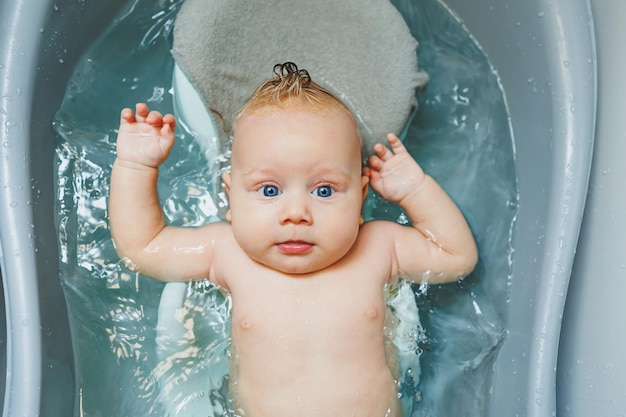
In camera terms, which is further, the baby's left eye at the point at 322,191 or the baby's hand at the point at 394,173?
the baby's hand at the point at 394,173

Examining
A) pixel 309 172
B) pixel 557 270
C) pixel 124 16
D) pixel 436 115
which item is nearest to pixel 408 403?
pixel 557 270

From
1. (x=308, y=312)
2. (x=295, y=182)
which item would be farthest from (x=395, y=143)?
Result: (x=308, y=312)

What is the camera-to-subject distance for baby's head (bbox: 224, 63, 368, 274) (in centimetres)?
118

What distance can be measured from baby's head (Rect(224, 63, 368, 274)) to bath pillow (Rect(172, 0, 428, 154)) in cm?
24

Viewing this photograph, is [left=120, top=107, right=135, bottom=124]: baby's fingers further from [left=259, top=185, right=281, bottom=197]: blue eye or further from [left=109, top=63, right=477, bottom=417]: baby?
[left=259, top=185, right=281, bottom=197]: blue eye

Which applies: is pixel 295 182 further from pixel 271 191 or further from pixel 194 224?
pixel 194 224

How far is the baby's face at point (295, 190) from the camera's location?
3.87 feet

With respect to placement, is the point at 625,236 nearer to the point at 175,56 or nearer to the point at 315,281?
the point at 315,281

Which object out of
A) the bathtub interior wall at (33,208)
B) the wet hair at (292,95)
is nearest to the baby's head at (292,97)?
the wet hair at (292,95)

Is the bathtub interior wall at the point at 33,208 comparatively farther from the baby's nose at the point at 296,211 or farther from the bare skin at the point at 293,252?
the baby's nose at the point at 296,211

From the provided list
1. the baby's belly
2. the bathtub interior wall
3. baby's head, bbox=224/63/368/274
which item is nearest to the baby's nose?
baby's head, bbox=224/63/368/274

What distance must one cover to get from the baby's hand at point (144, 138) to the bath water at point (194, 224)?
0.16 metres

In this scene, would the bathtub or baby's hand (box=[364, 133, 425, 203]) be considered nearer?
the bathtub

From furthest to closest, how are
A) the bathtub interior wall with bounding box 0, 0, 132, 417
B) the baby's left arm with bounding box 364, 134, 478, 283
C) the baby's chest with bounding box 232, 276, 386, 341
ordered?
the baby's left arm with bounding box 364, 134, 478, 283 → the baby's chest with bounding box 232, 276, 386, 341 → the bathtub interior wall with bounding box 0, 0, 132, 417
